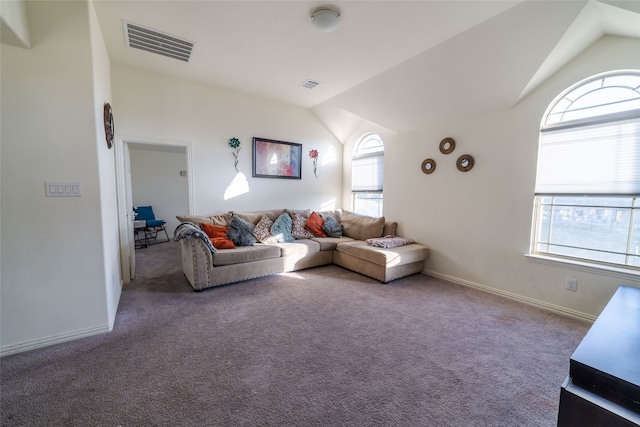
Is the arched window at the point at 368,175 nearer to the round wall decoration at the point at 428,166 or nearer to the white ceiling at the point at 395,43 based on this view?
the round wall decoration at the point at 428,166

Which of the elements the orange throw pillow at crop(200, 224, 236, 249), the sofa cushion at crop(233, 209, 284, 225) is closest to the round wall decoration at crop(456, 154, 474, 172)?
the sofa cushion at crop(233, 209, 284, 225)

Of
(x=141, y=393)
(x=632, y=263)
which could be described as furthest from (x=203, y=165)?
(x=632, y=263)

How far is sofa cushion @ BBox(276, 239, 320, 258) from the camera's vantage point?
Result: 3.76 m

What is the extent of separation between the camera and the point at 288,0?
2.10 meters

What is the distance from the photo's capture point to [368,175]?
4.99m

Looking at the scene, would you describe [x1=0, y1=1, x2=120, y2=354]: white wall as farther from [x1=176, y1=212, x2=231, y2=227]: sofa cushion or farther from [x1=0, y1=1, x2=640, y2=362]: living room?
[x1=176, y1=212, x2=231, y2=227]: sofa cushion

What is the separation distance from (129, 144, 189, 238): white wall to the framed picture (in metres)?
2.81

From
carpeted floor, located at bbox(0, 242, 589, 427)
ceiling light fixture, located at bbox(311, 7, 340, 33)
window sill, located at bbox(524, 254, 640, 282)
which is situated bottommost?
carpeted floor, located at bbox(0, 242, 589, 427)

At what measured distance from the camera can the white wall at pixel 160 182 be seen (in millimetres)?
6164

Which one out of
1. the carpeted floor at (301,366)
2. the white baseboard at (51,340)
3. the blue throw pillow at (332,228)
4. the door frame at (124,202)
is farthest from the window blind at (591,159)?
the door frame at (124,202)

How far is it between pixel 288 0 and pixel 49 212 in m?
2.53

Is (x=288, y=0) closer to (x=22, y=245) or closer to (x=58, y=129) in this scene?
(x=58, y=129)

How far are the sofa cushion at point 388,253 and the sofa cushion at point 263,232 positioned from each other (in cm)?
117

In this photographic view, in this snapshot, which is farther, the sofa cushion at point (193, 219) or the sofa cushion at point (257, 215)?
the sofa cushion at point (257, 215)
